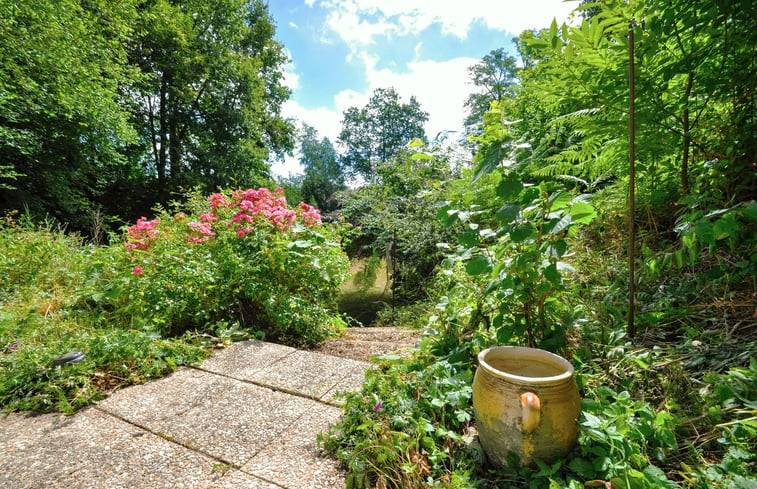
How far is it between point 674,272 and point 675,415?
3.60 ft

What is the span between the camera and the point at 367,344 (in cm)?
247

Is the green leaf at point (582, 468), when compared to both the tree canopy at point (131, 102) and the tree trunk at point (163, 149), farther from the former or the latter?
the tree trunk at point (163, 149)

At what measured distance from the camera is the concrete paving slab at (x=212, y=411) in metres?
1.32

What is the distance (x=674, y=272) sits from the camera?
1.85m

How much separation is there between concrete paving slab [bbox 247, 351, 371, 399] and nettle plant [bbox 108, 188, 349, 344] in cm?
48

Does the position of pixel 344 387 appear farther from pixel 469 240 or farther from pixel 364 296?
pixel 364 296

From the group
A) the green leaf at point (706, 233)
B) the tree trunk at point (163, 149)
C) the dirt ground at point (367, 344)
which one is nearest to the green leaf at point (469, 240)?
the green leaf at point (706, 233)

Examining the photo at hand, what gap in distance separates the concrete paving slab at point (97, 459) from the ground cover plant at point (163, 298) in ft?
0.70

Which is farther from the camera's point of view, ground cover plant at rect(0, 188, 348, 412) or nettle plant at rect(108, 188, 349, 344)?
nettle plant at rect(108, 188, 349, 344)

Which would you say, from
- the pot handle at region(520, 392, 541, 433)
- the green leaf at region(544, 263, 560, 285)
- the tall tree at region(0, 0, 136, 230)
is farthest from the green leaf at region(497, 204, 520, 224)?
the tall tree at region(0, 0, 136, 230)

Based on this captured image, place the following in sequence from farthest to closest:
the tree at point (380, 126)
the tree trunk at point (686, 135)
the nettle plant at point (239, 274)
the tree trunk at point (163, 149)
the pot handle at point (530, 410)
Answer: the tree at point (380, 126) < the tree trunk at point (163, 149) < the nettle plant at point (239, 274) < the tree trunk at point (686, 135) < the pot handle at point (530, 410)

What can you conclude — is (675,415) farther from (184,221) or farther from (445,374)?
(184,221)

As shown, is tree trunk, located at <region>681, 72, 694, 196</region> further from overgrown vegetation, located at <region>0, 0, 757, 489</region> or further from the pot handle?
the pot handle

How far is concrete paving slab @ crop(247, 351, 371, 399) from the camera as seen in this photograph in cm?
173
